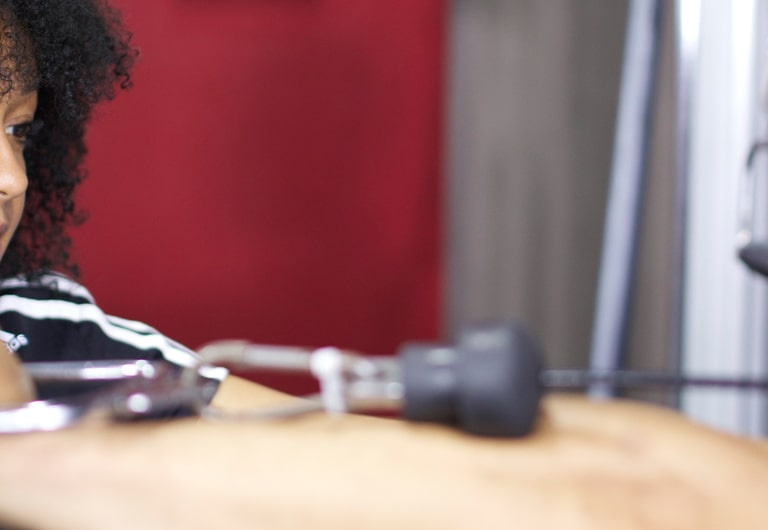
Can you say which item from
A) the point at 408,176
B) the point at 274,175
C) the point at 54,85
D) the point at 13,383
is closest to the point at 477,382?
the point at 13,383

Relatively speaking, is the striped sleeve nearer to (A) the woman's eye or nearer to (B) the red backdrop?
(A) the woman's eye

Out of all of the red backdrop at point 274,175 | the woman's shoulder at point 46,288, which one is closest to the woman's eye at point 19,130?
the woman's shoulder at point 46,288

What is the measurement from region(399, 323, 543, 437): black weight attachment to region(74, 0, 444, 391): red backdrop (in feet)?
3.97

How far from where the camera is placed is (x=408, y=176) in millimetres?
1957

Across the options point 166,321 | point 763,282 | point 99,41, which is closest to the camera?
point 99,41

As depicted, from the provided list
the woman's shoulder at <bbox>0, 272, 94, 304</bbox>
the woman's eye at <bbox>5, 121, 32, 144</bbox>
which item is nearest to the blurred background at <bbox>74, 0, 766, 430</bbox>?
the woman's shoulder at <bbox>0, 272, 94, 304</bbox>

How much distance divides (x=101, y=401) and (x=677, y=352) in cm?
115

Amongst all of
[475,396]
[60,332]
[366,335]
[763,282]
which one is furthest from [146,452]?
[366,335]

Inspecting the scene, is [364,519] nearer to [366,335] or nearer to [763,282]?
[763,282]

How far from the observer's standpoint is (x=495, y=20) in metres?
1.83

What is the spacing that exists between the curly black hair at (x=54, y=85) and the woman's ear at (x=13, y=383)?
1.01ft

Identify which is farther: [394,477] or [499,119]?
[499,119]

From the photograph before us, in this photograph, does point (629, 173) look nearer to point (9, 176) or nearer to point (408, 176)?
point (408, 176)

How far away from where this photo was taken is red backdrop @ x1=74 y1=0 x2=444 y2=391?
5.06 feet
